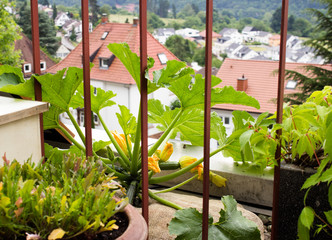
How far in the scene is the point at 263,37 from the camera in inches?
1133

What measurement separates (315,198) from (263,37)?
29.3 m

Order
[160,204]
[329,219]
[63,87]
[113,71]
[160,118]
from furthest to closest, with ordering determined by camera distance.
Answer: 1. [113,71]
2. [160,118]
3. [160,204]
4. [63,87]
5. [329,219]

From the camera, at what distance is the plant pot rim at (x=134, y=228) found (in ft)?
1.91

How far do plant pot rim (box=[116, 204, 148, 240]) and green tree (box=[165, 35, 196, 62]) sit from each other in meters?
21.2

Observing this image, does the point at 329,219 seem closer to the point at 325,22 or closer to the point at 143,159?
the point at 143,159

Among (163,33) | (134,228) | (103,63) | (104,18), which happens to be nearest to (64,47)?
(103,63)

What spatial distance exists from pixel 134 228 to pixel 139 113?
42 cm

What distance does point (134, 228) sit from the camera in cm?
60

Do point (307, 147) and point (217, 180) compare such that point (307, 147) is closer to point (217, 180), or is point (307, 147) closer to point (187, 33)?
point (217, 180)

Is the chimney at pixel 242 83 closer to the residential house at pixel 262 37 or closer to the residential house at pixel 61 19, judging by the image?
the residential house at pixel 262 37

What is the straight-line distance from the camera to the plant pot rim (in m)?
0.58

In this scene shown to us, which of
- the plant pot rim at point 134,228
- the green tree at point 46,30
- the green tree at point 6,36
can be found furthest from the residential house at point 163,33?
the plant pot rim at point 134,228

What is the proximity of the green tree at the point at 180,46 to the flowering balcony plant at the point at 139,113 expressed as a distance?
67.8ft

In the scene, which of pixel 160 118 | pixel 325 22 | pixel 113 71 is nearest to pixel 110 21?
pixel 113 71
